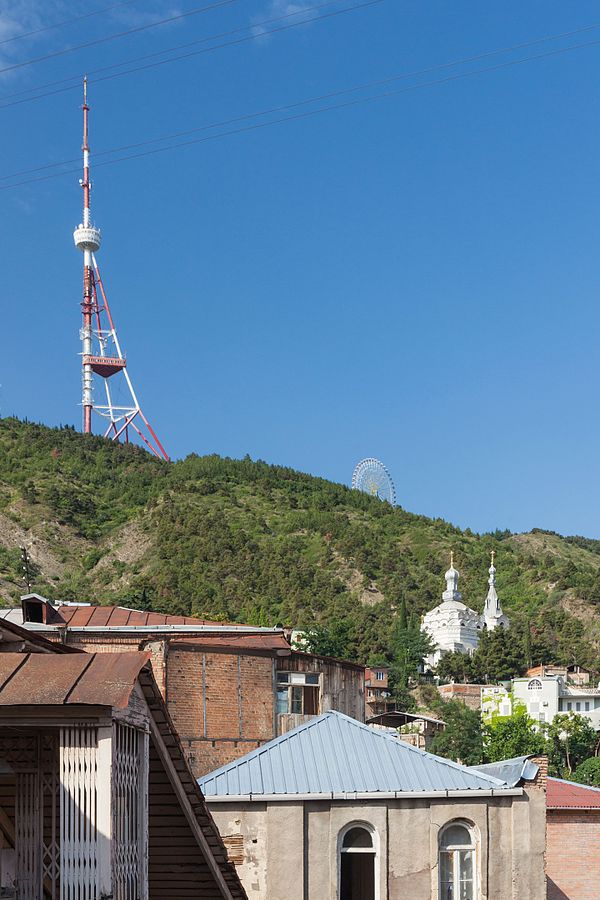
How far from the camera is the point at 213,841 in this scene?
7.51 meters

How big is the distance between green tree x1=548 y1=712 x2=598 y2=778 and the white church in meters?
32.3

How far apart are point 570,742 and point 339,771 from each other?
54.6m

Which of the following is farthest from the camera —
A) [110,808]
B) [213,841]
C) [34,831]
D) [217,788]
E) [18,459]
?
[18,459]

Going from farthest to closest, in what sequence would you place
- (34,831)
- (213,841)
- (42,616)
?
1. (42,616)
2. (213,841)
3. (34,831)

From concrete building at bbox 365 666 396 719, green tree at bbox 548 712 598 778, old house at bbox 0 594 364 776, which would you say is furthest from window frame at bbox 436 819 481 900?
concrete building at bbox 365 666 396 719

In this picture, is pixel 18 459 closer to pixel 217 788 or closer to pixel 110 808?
pixel 217 788

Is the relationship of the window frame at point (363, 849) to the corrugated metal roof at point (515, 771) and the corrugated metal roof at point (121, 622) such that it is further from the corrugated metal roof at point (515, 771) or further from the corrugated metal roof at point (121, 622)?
the corrugated metal roof at point (121, 622)

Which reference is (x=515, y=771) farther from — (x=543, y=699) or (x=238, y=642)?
(x=543, y=699)

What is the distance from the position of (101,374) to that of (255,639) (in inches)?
3741

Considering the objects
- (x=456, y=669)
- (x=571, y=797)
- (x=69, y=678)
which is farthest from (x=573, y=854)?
(x=456, y=669)

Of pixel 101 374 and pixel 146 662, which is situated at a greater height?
pixel 101 374

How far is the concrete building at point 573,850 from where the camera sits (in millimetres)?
23109

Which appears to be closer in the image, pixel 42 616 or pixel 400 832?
pixel 400 832

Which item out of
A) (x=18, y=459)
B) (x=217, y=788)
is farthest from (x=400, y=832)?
(x=18, y=459)
